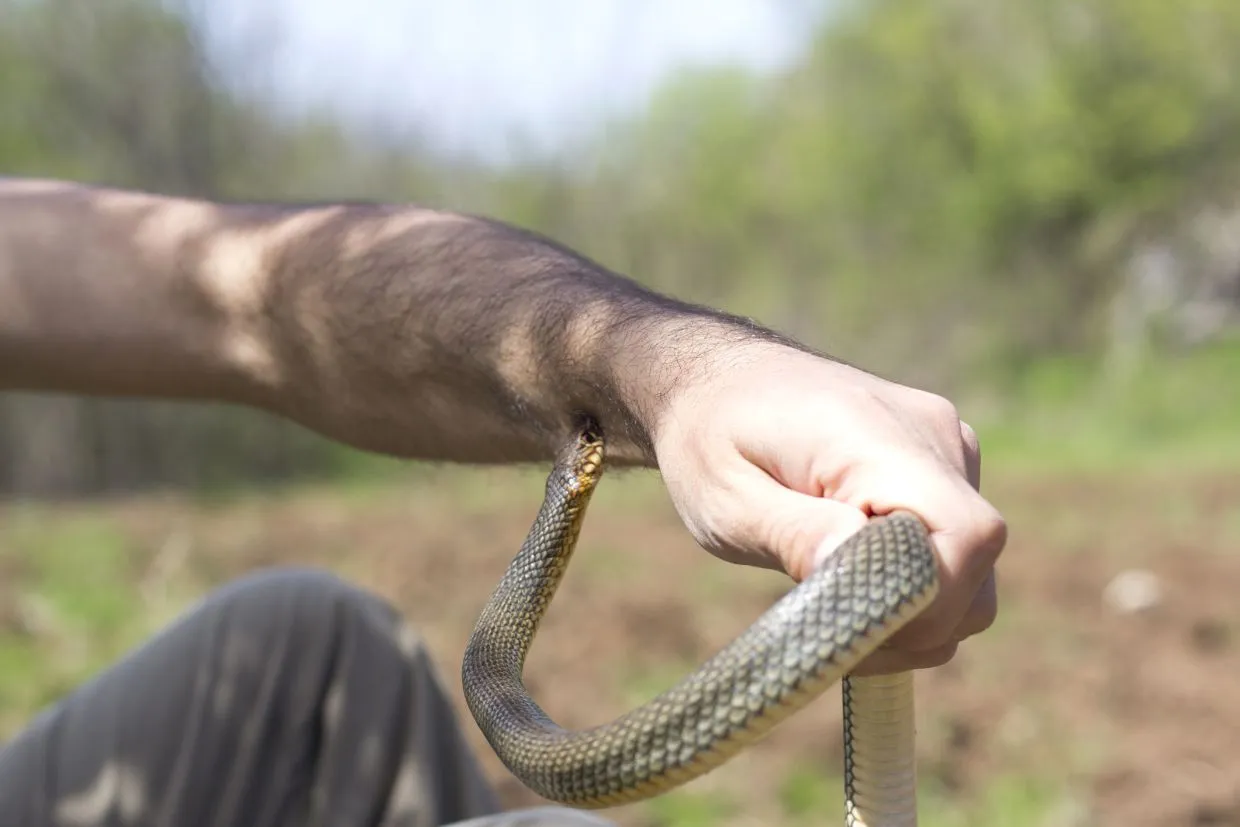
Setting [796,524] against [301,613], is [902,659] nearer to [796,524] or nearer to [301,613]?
[796,524]

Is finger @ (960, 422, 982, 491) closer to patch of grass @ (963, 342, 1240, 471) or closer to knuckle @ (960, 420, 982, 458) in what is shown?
knuckle @ (960, 420, 982, 458)

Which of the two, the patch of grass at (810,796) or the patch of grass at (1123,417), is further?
the patch of grass at (1123,417)

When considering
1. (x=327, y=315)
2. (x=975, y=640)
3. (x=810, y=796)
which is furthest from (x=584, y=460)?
(x=975, y=640)

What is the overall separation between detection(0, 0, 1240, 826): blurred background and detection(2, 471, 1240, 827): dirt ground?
30mm

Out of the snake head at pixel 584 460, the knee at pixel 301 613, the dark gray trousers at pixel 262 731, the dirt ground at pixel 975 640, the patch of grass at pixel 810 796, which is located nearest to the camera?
the snake head at pixel 584 460

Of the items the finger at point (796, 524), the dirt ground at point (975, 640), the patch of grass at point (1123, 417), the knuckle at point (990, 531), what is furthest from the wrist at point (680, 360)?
the patch of grass at point (1123, 417)

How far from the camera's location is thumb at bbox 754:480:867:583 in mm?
1884

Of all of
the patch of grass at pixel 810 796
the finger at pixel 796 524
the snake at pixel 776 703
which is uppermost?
the finger at pixel 796 524

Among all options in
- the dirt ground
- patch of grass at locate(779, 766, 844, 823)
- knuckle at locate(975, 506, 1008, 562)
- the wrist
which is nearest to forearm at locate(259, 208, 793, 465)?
the wrist

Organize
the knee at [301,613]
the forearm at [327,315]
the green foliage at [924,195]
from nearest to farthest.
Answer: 1. the forearm at [327,315]
2. the knee at [301,613]
3. the green foliage at [924,195]

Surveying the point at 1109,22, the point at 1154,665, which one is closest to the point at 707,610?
the point at 1154,665

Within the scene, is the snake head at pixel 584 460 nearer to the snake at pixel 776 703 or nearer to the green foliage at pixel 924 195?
the snake at pixel 776 703

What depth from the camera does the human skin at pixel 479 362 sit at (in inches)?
75.8

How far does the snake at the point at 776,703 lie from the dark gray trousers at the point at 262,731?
45.5 inches
